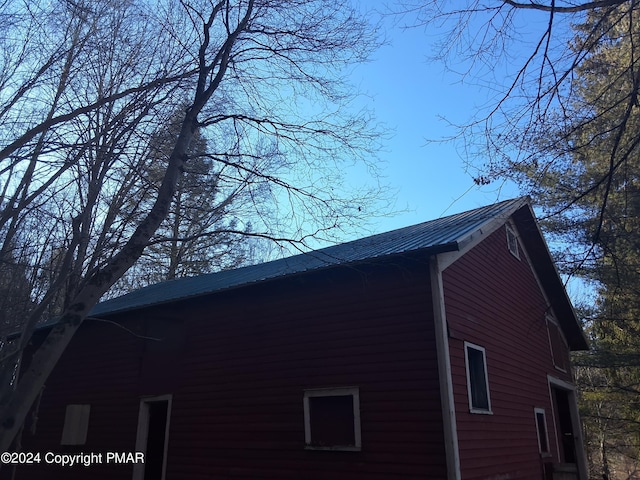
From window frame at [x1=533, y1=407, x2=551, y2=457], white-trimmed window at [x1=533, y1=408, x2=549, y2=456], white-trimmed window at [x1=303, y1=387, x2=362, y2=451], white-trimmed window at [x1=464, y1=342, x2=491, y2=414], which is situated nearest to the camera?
white-trimmed window at [x1=303, y1=387, x2=362, y2=451]

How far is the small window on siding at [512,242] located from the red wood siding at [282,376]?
16.1 feet

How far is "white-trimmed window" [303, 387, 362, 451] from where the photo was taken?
8.16m

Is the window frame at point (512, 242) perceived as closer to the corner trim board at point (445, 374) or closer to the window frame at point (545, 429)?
the window frame at point (545, 429)

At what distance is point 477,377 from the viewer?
29.4 ft

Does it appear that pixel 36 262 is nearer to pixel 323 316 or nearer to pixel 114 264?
pixel 114 264

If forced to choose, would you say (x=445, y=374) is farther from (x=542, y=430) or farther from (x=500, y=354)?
(x=542, y=430)

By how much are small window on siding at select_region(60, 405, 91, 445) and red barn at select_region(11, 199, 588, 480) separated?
1.3 inches

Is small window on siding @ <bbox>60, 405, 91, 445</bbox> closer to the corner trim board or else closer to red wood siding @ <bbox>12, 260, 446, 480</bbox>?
red wood siding @ <bbox>12, 260, 446, 480</bbox>

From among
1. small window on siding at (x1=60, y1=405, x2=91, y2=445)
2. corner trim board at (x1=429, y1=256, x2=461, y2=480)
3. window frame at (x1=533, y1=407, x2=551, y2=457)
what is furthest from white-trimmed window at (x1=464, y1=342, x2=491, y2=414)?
small window on siding at (x1=60, y1=405, x2=91, y2=445)

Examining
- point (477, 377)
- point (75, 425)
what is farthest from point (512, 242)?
point (75, 425)

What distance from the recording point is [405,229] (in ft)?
39.9

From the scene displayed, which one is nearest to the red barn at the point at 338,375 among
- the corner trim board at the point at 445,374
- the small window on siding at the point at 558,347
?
the corner trim board at the point at 445,374

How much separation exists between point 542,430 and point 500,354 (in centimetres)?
332

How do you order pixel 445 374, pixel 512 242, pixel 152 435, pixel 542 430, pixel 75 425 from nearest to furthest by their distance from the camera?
pixel 445 374 → pixel 152 435 → pixel 542 430 → pixel 75 425 → pixel 512 242
